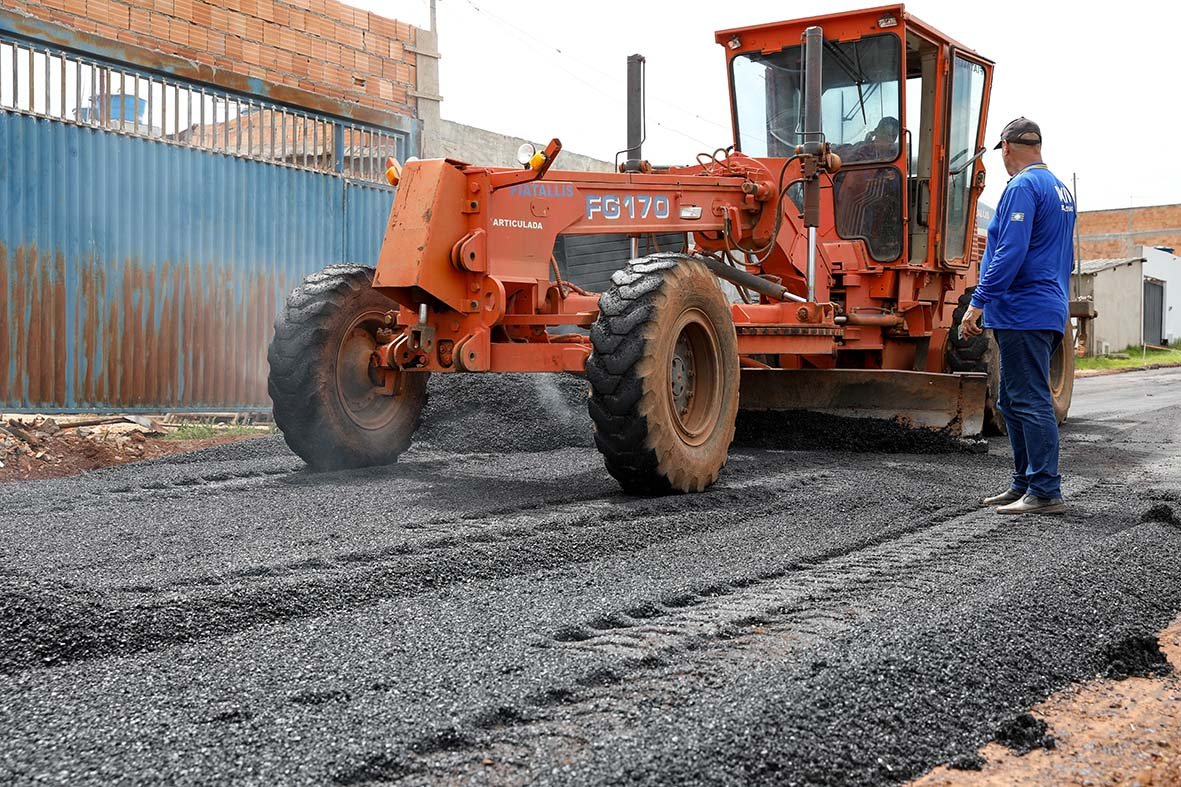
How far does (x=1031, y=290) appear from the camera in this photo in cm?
594

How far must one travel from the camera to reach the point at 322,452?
22.8 feet

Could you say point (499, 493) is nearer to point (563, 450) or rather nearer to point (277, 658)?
point (563, 450)

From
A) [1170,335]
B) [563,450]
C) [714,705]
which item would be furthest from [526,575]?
[1170,335]

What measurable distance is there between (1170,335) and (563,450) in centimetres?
4128

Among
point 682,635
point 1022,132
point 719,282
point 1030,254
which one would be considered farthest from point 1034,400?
point 682,635

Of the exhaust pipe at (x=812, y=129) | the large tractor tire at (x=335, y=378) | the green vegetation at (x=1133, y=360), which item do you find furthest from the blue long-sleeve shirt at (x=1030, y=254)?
the green vegetation at (x=1133, y=360)

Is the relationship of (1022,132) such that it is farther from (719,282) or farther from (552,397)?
(552,397)

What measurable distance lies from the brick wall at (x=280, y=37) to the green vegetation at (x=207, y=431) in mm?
4801

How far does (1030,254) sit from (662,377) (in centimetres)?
195

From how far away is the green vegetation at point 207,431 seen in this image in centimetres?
959

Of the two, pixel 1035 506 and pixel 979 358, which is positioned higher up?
pixel 979 358

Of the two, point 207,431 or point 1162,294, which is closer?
point 207,431

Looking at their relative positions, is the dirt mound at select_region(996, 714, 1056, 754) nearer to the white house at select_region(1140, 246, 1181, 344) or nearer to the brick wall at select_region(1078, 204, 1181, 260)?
the white house at select_region(1140, 246, 1181, 344)

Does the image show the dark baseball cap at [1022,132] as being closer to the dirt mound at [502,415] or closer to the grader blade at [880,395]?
the grader blade at [880,395]
